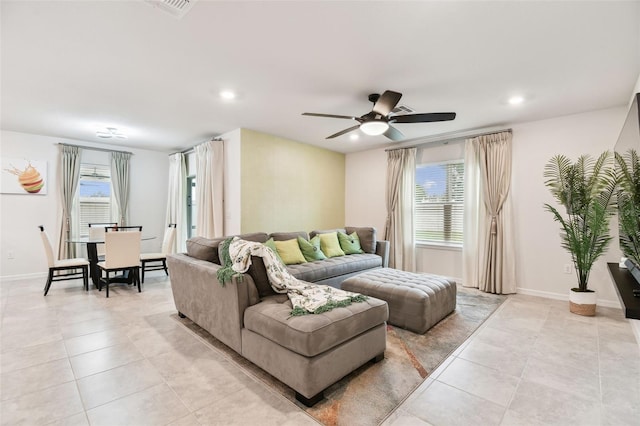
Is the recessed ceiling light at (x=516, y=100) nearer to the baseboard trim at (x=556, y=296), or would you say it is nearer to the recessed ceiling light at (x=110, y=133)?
the baseboard trim at (x=556, y=296)

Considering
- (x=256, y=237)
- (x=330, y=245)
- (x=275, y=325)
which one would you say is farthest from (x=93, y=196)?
(x=275, y=325)

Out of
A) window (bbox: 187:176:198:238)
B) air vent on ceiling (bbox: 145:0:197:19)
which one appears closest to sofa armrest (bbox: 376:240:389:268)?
window (bbox: 187:176:198:238)

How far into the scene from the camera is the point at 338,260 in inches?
174

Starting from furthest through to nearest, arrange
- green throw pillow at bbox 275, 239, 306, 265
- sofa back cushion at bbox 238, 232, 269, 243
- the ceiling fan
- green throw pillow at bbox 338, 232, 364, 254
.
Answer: green throw pillow at bbox 338, 232, 364, 254 < green throw pillow at bbox 275, 239, 306, 265 < sofa back cushion at bbox 238, 232, 269, 243 < the ceiling fan

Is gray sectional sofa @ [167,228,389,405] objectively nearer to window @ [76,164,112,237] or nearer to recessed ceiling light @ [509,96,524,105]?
recessed ceiling light @ [509,96,524,105]

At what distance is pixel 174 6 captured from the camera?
1.86m

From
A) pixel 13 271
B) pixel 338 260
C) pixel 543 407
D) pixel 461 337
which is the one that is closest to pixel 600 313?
pixel 461 337

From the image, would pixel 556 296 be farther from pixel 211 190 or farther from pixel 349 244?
pixel 211 190

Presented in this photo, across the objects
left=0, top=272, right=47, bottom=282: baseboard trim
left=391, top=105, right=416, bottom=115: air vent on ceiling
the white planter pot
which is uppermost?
left=391, top=105, right=416, bottom=115: air vent on ceiling

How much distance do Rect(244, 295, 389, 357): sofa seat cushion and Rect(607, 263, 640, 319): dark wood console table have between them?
143cm

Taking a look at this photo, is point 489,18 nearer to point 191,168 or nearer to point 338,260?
point 338,260

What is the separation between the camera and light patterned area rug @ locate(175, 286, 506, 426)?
175 centimetres

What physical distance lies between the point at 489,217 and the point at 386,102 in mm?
2886

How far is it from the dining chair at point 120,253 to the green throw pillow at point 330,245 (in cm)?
290
